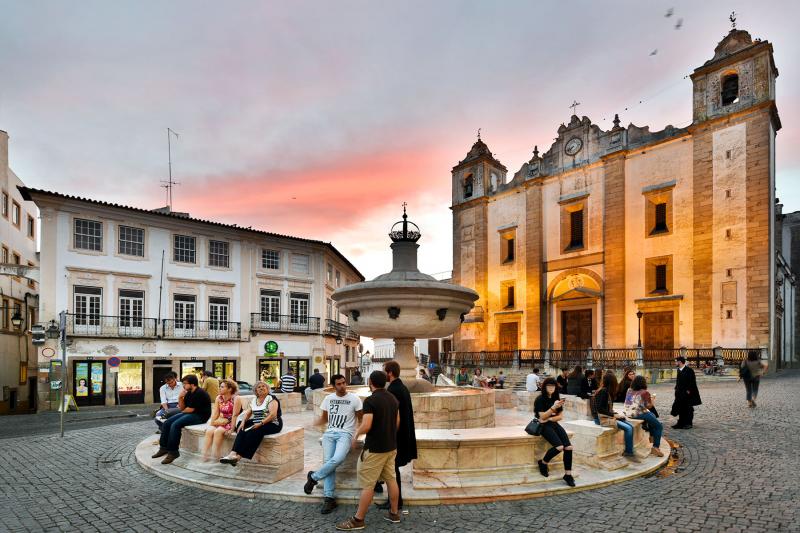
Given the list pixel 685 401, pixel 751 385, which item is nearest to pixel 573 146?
pixel 751 385

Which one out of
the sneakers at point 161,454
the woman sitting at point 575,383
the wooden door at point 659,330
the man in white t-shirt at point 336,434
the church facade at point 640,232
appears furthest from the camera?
the wooden door at point 659,330

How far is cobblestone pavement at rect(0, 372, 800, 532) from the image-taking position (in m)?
5.20

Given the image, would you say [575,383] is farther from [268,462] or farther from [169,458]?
[169,458]

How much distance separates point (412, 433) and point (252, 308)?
82.2ft

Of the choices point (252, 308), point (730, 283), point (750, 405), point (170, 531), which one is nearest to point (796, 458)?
point (750, 405)

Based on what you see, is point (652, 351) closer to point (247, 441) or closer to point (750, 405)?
point (750, 405)

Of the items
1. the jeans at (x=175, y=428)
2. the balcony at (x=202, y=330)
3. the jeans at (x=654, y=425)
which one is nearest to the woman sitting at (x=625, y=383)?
the jeans at (x=654, y=425)

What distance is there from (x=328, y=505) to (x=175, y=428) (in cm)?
336

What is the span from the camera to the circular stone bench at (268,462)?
21.1 feet

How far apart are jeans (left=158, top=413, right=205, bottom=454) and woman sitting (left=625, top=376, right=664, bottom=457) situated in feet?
21.9

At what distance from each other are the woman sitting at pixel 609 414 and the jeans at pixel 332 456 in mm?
4161

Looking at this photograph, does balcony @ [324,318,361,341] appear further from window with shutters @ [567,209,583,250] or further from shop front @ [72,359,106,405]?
window with shutters @ [567,209,583,250]

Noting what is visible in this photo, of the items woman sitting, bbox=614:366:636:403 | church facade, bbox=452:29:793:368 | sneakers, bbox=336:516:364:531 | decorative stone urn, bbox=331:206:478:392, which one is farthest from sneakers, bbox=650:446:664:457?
church facade, bbox=452:29:793:368

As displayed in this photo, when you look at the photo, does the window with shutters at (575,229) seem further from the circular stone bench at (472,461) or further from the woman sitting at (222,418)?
the woman sitting at (222,418)
